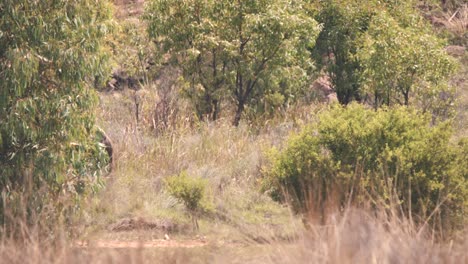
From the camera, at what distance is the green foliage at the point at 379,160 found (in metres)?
9.28

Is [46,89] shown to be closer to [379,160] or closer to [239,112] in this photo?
[379,160]

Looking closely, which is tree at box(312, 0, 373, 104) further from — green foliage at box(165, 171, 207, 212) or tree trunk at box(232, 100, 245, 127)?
green foliage at box(165, 171, 207, 212)

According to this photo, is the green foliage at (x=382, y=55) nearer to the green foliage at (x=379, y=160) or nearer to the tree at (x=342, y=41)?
the tree at (x=342, y=41)

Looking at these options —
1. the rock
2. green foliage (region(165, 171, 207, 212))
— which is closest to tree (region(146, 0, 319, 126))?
green foliage (region(165, 171, 207, 212))

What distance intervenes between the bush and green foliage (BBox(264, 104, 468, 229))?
1.70 metres

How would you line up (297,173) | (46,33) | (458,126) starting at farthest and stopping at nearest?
1. (458,126)
2. (297,173)
3. (46,33)

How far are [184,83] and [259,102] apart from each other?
71.2 inches

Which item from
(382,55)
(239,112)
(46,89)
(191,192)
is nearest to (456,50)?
(382,55)

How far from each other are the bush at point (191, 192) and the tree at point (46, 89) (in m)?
2.68

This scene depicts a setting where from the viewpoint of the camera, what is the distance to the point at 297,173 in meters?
10.3

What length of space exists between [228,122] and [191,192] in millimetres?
5974

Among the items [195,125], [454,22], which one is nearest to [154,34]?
[195,125]

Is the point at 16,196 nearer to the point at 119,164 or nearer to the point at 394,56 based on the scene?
the point at 119,164

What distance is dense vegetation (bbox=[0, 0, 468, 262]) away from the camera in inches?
347
